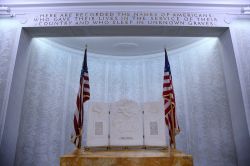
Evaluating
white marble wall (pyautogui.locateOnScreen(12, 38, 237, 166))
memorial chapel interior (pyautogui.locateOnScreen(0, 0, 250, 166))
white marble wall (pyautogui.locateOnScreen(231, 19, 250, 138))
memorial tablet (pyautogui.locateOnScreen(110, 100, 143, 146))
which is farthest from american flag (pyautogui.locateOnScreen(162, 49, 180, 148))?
white marble wall (pyautogui.locateOnScreen(12, 38, 237, 166))

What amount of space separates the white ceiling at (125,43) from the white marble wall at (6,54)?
1.51 m

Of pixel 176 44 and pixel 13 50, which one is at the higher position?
pixel 176 44

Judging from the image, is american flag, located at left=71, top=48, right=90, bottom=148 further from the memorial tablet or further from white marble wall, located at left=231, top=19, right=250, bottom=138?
white marble wall, located at left=231, top=19, right=250, bottom=138

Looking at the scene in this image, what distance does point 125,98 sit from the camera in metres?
6.61

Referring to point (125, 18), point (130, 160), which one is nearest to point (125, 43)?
point (125, 18)

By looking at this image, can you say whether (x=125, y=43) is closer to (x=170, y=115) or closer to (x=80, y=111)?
(x=80, y=111)

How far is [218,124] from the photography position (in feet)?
20.7

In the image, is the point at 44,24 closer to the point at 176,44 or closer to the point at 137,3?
the point at 137,3

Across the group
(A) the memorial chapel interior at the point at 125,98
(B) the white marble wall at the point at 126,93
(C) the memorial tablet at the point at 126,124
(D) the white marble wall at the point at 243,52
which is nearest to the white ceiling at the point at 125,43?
(A) the memorial chapel interior at the point at 125,98

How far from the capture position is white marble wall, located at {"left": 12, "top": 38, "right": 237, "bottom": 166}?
630cm

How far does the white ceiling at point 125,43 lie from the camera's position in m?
7.44

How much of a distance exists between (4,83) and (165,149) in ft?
14.3

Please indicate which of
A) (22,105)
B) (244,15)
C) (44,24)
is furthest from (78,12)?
(244,15)

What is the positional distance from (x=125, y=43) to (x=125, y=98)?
2237 mm
